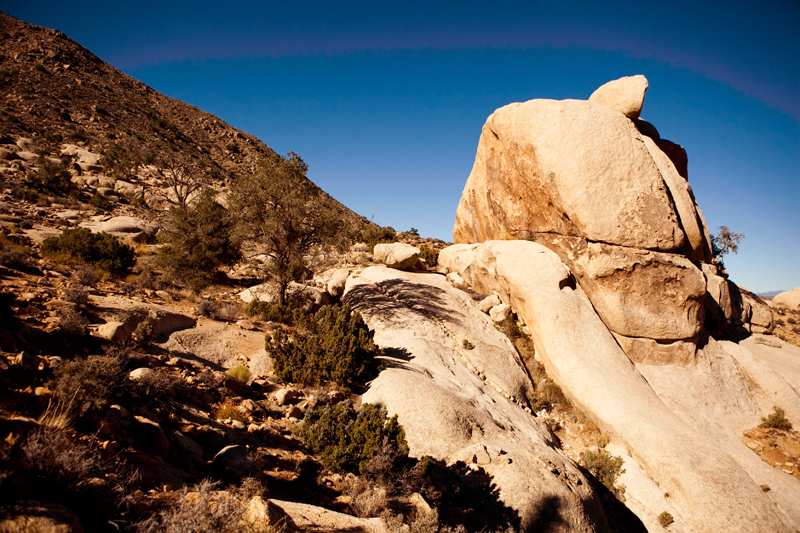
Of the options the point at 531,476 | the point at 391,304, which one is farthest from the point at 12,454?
the point at 391,304

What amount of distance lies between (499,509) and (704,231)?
16.1 meters

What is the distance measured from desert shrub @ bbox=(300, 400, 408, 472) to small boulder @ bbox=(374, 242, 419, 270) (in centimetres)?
1179

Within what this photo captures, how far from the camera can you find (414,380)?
9219 millimetres

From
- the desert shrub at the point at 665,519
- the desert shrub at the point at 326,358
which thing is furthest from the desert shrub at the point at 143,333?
the desert shrub at the point at 665,519

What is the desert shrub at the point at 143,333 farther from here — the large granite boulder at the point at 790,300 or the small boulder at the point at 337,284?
the large granite boulder at the point at 790,300

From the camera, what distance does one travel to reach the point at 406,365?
34.6ft

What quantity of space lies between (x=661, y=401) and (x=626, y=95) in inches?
502

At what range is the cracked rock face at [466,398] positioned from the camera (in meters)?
7.19

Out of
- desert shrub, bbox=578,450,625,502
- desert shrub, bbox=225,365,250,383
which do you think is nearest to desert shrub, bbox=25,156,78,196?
desert shrub, bbox=225,365,250,383

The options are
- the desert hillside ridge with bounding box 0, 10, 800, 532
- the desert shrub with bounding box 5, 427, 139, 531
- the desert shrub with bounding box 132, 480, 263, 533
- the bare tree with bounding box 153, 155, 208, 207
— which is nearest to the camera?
the desert shrub with bounding box 5, 427, 139, 531

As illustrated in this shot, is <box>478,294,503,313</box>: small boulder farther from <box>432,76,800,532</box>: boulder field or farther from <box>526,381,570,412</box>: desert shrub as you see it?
<box>526,381,570,412</box>: desert shrub

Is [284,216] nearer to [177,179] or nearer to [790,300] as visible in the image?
[177,179]

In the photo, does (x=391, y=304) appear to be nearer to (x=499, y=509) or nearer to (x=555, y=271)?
(x=555, y=271)

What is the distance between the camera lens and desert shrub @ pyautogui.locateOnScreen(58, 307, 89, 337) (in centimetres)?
664
